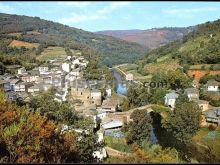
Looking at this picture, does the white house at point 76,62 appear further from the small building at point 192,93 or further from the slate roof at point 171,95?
the small building at point 192,93

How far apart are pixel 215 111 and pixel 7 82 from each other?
27.9 m

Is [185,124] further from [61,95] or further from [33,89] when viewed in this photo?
[33,89]

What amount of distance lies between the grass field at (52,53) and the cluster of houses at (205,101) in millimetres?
36891

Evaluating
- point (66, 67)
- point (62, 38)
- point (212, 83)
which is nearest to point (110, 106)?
point (212, 83)

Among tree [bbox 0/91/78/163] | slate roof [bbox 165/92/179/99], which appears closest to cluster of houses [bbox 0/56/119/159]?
slate roof [bbox 165/92/179/99]

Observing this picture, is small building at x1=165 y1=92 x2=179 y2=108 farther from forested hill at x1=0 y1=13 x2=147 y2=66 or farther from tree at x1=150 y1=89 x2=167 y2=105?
forested hill at x1=0 y1=13 x2=147 y2=66

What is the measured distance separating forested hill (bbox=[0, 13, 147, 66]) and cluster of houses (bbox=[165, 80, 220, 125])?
50.5 meters

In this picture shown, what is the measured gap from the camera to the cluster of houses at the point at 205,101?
39.5 m

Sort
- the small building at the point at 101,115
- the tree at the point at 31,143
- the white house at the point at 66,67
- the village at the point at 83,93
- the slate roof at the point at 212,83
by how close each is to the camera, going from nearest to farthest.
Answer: the tree at the point at 31,143, the village at the point at 83,93, the small building at the point at 101,115, the slate roof at the point at 212,83, the white house at the point at 66,67

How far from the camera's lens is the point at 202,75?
6003cm

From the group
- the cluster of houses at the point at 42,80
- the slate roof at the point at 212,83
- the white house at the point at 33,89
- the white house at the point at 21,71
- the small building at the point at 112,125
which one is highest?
the slate roof at the point at 212,83

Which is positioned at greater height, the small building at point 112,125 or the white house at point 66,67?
the white house at point 66,67

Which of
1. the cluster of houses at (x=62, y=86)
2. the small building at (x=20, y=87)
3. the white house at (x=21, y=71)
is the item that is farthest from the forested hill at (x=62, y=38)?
the small building at (x=20, y=87)

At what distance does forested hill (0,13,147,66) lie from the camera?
102m
